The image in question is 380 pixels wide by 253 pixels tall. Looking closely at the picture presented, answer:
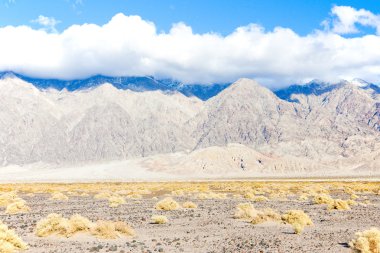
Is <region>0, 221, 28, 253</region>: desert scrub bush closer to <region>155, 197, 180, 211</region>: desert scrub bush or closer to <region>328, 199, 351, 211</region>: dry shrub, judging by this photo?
<region>155, 197, 180, 211</region>: desert scrub bush

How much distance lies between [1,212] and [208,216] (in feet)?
52.1

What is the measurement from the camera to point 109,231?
2066cm

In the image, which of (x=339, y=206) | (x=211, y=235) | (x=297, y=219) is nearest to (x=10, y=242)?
(x=211, y=235)

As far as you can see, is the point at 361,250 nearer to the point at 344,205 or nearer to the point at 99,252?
the point at 99,252

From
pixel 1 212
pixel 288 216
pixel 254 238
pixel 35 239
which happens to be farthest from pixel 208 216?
pixel 1 212

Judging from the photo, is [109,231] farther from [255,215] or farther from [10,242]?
[255,215]

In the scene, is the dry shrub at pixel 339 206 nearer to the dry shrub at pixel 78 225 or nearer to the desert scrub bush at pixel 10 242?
the dry shrub at pixel 78 225

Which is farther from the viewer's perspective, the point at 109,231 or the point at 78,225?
the point at 78,225

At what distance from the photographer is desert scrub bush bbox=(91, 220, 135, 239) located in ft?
67.3

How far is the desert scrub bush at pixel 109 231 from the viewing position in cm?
2051

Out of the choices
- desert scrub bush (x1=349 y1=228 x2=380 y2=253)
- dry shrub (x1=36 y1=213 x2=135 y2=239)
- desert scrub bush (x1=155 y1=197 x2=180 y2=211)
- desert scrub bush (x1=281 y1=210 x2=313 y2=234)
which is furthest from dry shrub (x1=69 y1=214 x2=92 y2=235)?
desert scrub bush (x1=155 y1=197 x2=180 y2=211)

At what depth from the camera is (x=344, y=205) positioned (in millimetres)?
34219

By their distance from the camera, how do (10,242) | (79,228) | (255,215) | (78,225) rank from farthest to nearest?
(255,215)
(79,228)
(78,225)
(10,242)

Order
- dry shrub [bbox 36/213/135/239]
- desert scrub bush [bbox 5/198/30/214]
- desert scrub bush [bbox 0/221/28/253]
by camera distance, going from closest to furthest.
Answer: desert scrub bush [bbox 0/221/28/253]
dry shrub [bbox 36/213/135/239]
desert scrub bush [bbox 5/198/30/214]
